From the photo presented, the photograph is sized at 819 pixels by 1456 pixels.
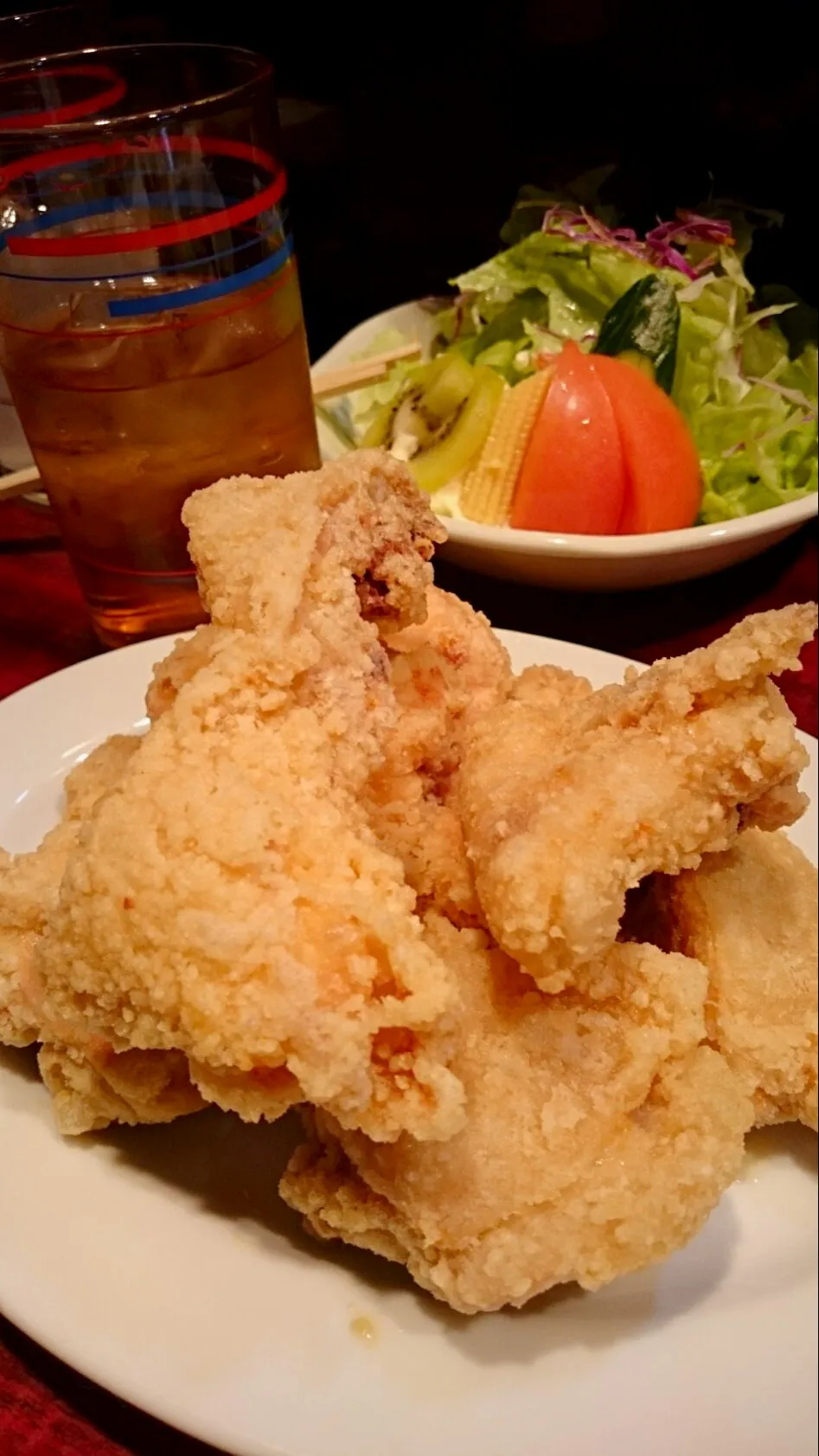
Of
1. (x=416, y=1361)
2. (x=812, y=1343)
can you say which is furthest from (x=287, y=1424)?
(x=812, y=1343)

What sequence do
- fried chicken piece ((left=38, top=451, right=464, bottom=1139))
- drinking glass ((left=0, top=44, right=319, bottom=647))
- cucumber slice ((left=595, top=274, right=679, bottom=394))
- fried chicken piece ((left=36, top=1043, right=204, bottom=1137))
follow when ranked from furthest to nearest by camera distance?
cucumber slice ((left=595, top=274, right=679, bottom=394)) → drinking glass ((left=0, top=44, right=319, bottom=647)) → fried chicken piece ((left=36, top=1043, right=204, bottom=1137)) → fried chicken piece ((left=38, top=451, right=464, bottom=1139))

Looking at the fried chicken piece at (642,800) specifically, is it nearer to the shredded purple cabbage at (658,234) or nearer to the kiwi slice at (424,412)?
the kiwi slice at (424,412)

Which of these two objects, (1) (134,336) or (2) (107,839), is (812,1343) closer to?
(2) (107,839)

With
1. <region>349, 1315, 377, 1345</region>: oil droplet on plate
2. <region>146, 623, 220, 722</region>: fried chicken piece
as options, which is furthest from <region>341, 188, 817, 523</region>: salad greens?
<region>349, 1315, 377, 1345</region>: oil droplet on plate

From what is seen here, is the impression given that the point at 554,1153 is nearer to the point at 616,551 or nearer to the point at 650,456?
the point at 616,551

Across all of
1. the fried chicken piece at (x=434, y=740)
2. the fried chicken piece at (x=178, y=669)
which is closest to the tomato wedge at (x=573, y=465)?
the fried chicken piece at (x=434, y=740)

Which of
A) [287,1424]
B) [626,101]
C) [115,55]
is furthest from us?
[626,101]

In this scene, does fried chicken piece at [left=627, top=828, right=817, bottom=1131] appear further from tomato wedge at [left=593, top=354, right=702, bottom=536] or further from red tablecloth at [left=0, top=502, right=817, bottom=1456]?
tomato wedge at [left=593, top=354, right=702, bottom=536]
